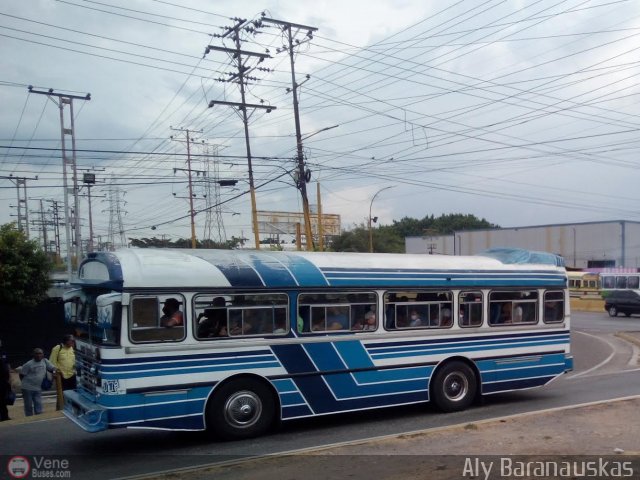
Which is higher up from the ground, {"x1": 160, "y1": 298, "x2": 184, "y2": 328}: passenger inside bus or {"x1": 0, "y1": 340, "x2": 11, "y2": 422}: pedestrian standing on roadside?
{"x1": 160, "y1": 298, "x2": 184, "y2": 328}: passenger inside bus

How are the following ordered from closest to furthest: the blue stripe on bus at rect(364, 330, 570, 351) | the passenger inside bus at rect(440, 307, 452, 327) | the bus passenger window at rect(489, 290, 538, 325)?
the blue stripe on bus at rect(364, 330, 570, 351) → the passenger inside bus at rect(440, 307, 452, 327) → the bus passenger window at rect(489, 290, 538, 325)

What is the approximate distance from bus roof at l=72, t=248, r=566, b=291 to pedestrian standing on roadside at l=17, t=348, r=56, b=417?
3.63 m

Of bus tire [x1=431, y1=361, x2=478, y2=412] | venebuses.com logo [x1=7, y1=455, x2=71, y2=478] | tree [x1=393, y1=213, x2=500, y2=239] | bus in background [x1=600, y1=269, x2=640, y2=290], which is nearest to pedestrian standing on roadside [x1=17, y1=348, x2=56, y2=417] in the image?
venebuses.com logo [x1=7, y1=455, x2=71, y2=478]

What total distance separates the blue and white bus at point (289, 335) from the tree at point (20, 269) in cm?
1361

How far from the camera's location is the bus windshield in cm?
852

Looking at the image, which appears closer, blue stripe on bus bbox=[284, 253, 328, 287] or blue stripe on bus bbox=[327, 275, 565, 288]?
blue stripe on bus bbox=[284, 253, 328, 287]

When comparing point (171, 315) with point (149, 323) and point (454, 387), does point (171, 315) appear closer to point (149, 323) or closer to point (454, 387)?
point (149, 323)

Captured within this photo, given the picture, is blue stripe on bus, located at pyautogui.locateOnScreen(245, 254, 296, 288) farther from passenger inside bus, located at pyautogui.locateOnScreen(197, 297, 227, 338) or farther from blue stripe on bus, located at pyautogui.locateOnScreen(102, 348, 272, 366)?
blue stripe on bus, located at pyautogui.locateOnScreen(102, 348, 272, 366)

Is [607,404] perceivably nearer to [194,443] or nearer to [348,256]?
[348,256]

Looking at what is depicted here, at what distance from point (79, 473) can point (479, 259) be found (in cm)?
762

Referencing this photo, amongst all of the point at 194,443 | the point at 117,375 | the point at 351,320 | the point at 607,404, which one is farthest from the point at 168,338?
the point at 607,404

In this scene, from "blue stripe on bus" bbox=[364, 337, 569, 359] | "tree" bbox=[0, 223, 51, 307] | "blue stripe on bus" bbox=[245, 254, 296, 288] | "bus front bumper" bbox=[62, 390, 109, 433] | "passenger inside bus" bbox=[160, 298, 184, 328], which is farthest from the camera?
"tree" bbox=[0, 223, 51, 307]

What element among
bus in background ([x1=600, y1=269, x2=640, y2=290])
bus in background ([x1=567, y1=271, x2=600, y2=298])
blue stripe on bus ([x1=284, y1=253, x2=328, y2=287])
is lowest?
bus in background ([x1=567, y1=271, x2=600, y2=298])

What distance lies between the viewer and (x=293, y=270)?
32.5 ft
